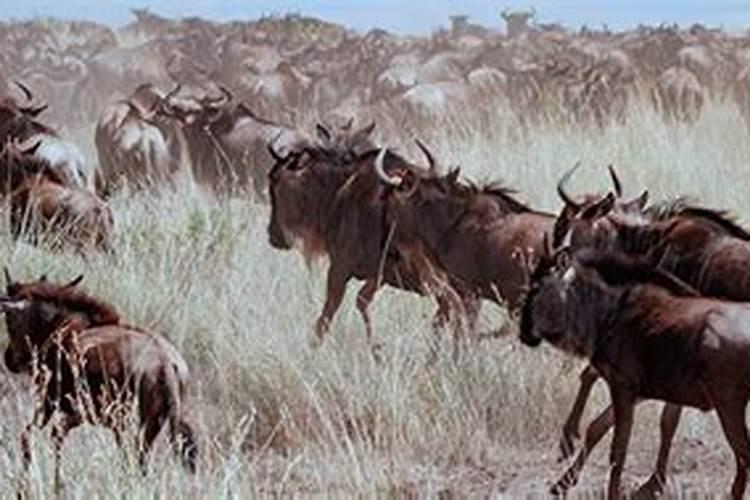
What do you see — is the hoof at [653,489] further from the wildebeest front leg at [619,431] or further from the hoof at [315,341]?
the hoof at [315,341]

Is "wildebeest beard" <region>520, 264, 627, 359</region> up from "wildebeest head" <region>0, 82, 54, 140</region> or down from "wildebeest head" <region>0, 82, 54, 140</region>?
up

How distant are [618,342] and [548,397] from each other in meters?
1.40

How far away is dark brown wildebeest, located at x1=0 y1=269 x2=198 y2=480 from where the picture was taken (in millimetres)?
6379

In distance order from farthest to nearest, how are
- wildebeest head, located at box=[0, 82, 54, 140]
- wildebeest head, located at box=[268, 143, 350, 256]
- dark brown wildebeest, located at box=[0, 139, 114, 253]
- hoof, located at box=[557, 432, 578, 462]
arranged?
wildebeest head, located at box=[0, 82, 54, 140] < dark brown wildebeest, located at box=[0, 139, 114, 253] < wildebeest head, located at box=[268, 143, 350, 256] < hoof, located at box=[557, 432, 578, 462]

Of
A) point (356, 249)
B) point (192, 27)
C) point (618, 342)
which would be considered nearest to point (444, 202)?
point (356, 249)

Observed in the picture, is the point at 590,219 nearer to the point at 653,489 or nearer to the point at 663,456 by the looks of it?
the point at 663,456

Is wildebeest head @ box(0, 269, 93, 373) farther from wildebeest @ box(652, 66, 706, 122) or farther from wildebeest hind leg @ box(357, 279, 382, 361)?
wildebeest @ box(652, 66, 706, 122)

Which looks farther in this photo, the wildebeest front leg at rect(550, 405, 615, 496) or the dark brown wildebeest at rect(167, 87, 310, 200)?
the dark brown wildebeest at rect(167, 87, 310, 200)

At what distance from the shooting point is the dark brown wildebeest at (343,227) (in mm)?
9258

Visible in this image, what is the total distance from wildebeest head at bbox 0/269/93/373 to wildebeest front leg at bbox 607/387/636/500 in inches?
88.7

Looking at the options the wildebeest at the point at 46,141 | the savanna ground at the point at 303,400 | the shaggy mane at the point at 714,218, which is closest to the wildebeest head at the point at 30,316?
the savanna ground at the point at 303,400

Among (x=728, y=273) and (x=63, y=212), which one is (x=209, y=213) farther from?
(x=728, y=273)

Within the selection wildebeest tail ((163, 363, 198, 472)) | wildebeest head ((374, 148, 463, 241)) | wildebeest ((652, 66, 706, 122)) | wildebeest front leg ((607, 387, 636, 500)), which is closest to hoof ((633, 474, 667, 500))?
wildebeest front leg ((607, 387, 636, 500))

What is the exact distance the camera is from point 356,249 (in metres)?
9.67
